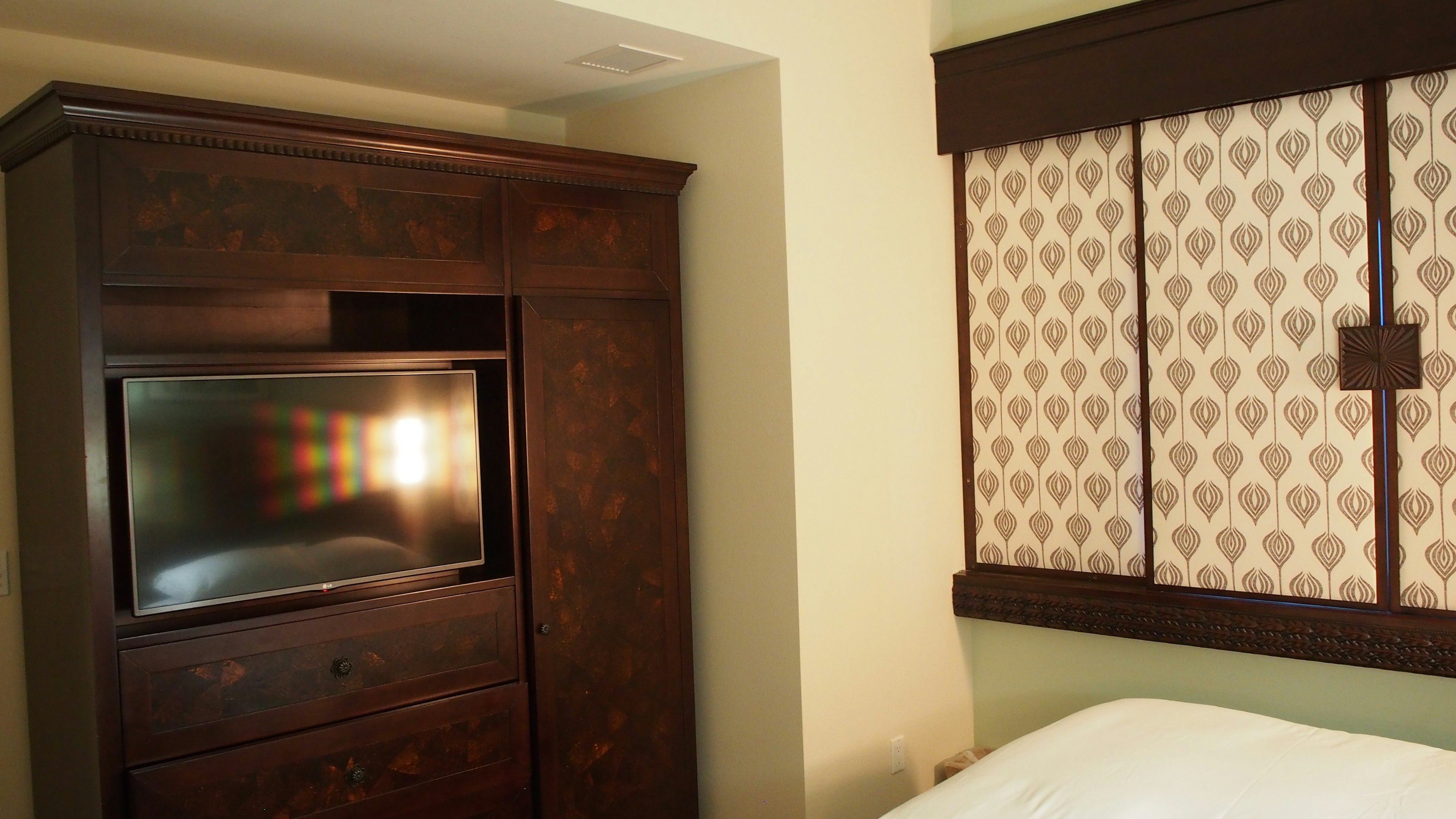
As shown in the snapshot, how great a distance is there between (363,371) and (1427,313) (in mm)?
2751

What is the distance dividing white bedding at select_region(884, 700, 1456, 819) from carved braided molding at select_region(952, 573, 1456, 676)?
58cm

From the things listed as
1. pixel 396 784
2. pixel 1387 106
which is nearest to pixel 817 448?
pixel 396 784

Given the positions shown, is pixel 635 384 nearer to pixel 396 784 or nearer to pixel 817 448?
pixel 817 448

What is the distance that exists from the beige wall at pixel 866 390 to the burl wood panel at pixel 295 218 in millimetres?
810

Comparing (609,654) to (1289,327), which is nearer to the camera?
(1289,327)

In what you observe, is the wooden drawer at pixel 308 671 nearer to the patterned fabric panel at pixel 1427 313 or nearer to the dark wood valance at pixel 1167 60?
the dark wood valance at pixel 1167 60

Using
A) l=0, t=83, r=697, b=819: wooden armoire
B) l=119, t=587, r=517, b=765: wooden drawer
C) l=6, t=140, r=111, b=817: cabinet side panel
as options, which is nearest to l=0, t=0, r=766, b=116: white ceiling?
l=0, t=83, r=697, b=819: wooden armoire

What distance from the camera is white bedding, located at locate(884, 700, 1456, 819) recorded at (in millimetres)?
1903

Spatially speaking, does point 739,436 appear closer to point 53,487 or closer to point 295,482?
point 295,482

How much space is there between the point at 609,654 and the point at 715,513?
20.9 inches

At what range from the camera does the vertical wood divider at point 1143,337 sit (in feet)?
10.2

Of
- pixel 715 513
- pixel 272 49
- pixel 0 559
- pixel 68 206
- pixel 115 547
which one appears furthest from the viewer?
pixel 715 513

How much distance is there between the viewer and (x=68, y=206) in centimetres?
222

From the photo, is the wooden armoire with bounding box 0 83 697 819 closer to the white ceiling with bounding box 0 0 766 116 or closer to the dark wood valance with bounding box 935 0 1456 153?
the white ceiling with bounding box 0 0 766 116
